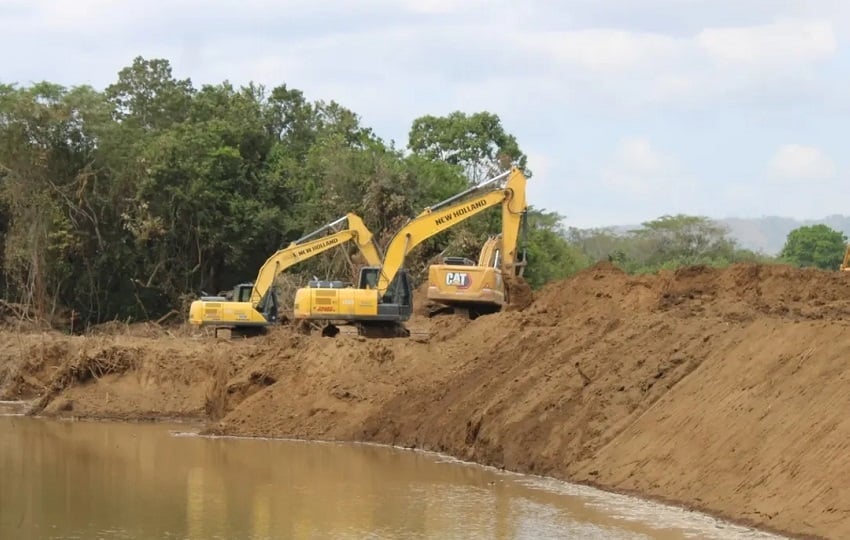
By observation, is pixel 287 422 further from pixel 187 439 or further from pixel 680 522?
pixel 680 522

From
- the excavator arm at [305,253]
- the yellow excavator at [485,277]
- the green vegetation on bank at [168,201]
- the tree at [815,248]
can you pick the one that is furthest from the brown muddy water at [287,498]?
the tree at [815,248]

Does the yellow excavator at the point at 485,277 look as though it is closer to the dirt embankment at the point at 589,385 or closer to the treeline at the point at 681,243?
the dirt embankment at the point at 589,385

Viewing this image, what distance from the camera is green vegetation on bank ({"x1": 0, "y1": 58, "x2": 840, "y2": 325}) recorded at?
47.3 metres

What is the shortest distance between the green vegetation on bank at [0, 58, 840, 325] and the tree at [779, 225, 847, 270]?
21.8 meters

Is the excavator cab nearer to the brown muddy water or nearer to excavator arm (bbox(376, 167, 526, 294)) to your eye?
excavator arm (bbox(376, 167, 526, 294))

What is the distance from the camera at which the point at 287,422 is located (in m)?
25.6

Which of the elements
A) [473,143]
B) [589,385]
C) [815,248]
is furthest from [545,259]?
[589,385]

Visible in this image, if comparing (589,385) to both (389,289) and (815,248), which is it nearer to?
(389,289)

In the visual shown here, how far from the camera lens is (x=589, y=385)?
2081 centimetres

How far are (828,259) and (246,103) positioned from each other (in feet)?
107

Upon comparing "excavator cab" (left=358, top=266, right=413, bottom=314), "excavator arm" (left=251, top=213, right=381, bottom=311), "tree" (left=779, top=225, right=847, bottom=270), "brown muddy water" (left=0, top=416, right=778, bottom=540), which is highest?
"tree" (left=779, top=225, right=847, bottom=270)

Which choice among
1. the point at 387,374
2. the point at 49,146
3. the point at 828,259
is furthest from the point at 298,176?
the point at 828,259

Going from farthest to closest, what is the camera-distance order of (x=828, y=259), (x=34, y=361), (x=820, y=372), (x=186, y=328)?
(x=828, y=259) < (x=186, y=328) < (x=34, y=361) < (x=820, y=372)

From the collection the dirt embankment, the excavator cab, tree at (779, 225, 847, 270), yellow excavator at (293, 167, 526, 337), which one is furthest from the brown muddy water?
tree at (779, 225, 847, 270)
